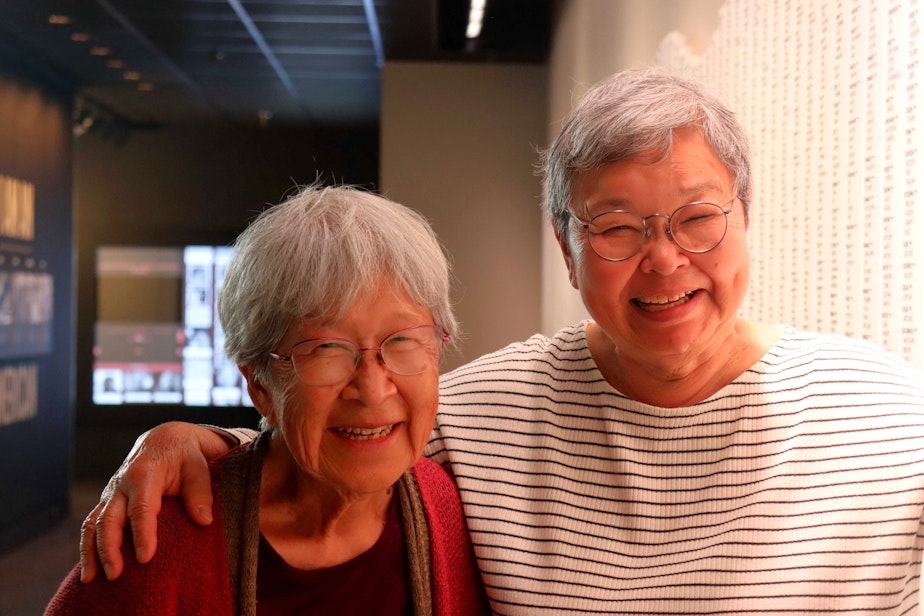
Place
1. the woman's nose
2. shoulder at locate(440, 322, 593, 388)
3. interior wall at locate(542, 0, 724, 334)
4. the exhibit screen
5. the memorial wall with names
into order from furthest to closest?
the exhibit screen
interior wall at locate(542, 0, 724, 334)
shoulder at locate(440, 322, 593, 388)
the memorial wall with names
the woman's nose

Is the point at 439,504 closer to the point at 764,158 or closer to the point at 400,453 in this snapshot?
the point at 400,453

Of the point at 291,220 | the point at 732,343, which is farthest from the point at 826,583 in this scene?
the point at 291,220

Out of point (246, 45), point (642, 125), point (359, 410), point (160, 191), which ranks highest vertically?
point (246, 45)

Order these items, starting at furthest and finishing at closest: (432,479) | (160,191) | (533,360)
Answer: (160,191)
(533,360)
(432,479)

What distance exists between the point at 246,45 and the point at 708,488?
687 cm

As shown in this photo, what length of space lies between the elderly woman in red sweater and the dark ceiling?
17.2 ft

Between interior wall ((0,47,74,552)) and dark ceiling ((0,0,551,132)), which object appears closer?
interior wall ((0,47,74,552))

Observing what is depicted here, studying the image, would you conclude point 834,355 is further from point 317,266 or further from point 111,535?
point 111,535

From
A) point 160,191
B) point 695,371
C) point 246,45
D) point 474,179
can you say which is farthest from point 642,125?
point 160,191

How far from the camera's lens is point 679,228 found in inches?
57.6

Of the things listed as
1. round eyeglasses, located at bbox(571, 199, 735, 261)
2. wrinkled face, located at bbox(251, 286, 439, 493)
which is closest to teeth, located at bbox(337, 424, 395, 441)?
wrinkled face, located at bbox(251, 286, 439, 493)

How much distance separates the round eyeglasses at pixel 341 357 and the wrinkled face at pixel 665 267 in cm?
32

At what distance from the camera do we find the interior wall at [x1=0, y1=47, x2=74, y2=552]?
654cm

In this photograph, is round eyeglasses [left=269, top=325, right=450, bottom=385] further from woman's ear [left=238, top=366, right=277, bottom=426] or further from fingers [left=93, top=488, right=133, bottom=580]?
fingers [left=93, top=488, right=133, bottom=580]
